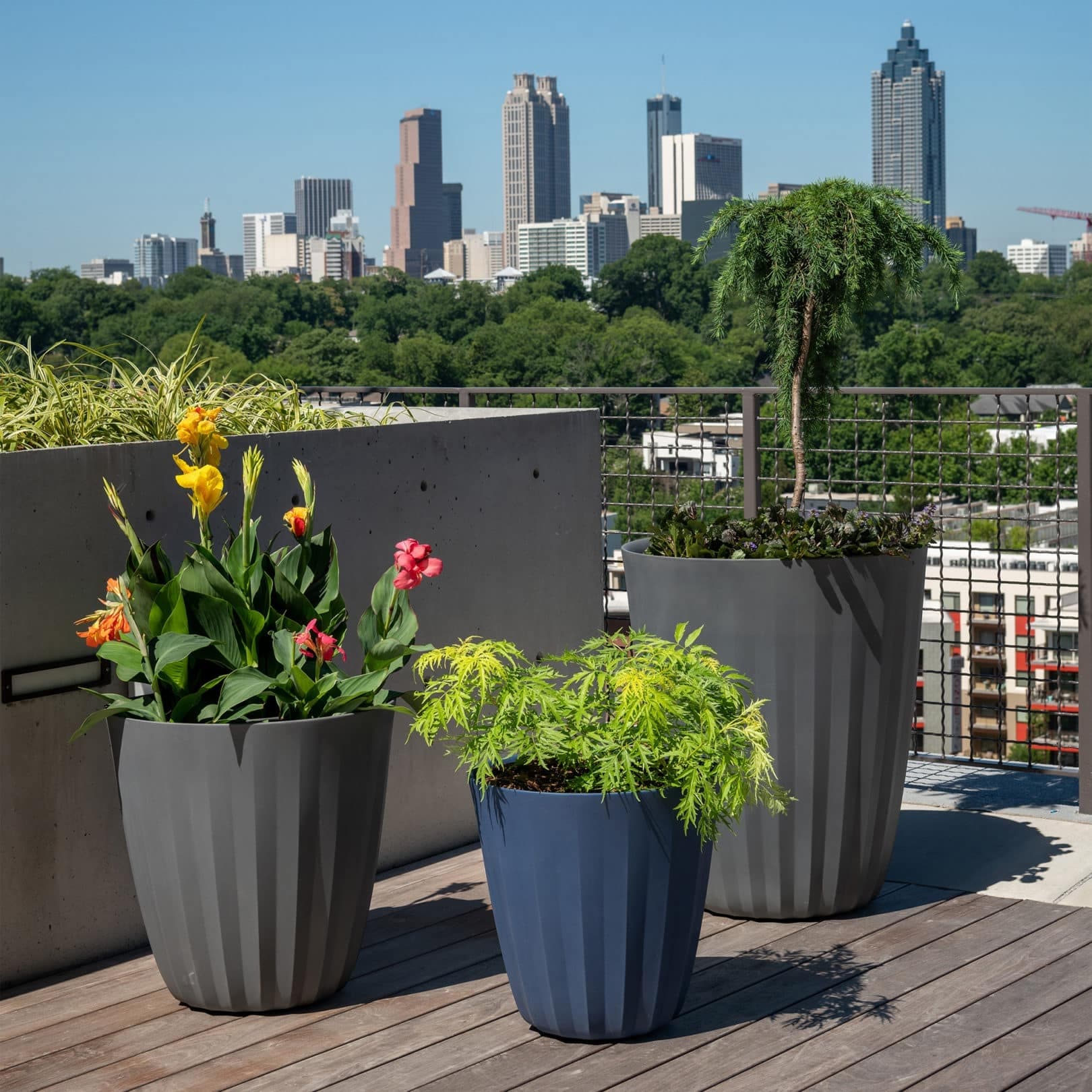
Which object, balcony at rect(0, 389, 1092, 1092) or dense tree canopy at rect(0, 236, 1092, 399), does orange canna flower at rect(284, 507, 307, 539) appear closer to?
balcony at rect(0, 389, 1092, 1092)

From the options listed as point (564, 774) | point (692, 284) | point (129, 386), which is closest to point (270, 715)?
point (564, 774)

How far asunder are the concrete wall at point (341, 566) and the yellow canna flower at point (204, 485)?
40 cm

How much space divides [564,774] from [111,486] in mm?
1169

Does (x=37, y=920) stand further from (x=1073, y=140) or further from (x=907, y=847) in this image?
(x=1073, y=140)

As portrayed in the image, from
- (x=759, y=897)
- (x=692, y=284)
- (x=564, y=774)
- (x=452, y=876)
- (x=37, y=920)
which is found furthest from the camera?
(x=692, y=284)

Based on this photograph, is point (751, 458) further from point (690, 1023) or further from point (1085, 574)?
point (690, 1023)

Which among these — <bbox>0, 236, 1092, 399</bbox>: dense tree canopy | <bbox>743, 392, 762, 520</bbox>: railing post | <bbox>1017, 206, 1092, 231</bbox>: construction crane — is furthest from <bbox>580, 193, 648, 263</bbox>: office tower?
<bbox>743, 392, 762, 520</bbox>: railing post

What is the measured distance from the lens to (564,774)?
8.59 ft

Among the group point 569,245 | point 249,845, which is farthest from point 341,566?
point 569,245

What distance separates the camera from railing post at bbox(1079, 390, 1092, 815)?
4.11 m

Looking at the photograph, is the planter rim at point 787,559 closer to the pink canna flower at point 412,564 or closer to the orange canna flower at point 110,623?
the pink canna flower at point 412,564

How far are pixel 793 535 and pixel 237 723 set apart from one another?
131 cm

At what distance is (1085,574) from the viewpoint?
418 centimetres

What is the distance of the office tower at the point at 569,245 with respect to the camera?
603ft
